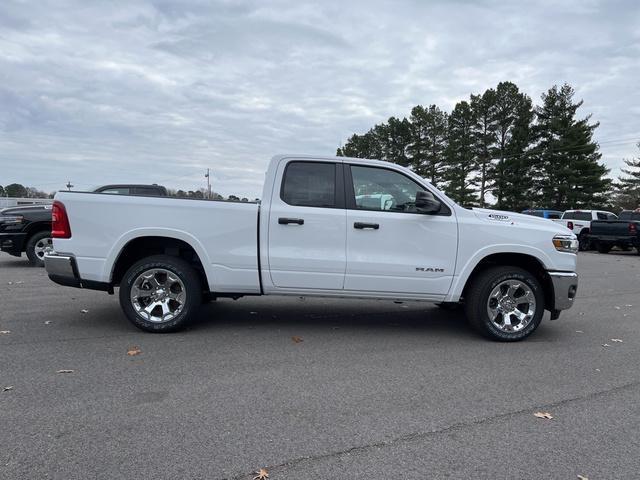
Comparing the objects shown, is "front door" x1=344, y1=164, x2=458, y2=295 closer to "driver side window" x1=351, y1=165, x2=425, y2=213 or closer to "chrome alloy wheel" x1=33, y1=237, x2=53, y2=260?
"driver side window" x1=351, y1=165, x2=425, y2=213

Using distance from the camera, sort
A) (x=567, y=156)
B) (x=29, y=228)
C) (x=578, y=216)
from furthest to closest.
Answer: (x=567, y=156), (x=578, y=216), (x=29, y=228)

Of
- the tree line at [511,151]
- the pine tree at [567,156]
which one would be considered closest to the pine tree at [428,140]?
the tree line at [511,151]

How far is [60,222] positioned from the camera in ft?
18.0

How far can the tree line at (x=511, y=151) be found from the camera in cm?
4197

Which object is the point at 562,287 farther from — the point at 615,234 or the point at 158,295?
the point at 615,234

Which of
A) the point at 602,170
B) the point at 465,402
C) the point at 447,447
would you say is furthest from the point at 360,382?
the point at 602,170

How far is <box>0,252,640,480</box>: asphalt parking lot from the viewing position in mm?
2959

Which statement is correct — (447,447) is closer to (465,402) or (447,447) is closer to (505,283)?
(465,402)

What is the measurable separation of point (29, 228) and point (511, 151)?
140 feet

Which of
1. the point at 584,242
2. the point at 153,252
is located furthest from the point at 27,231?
the point at 584,242

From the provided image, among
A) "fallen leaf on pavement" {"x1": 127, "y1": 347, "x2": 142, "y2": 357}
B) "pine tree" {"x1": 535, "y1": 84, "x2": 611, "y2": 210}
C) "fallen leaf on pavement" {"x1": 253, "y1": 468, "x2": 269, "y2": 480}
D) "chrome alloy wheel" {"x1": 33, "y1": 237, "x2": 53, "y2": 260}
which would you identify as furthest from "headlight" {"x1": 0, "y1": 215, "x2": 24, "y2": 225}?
"pine tree" {"x1": 535, "y1": 84, "x2": 611, "y2": 210}

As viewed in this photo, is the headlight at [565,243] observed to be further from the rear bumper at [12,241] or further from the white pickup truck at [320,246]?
the rear bumper at [12,241]

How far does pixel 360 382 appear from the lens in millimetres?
4262

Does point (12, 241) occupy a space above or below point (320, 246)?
below
